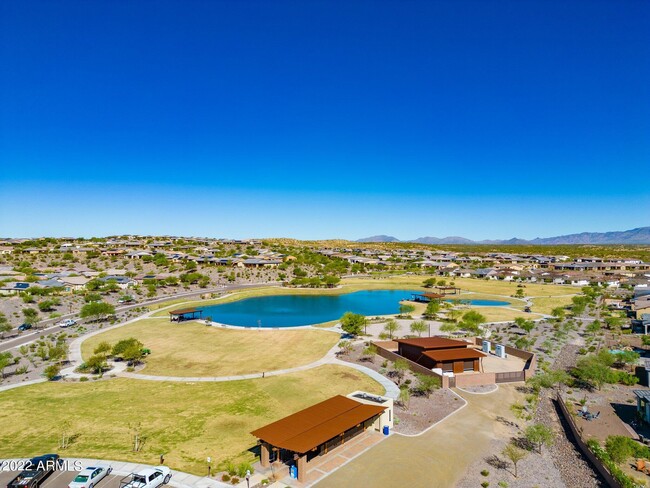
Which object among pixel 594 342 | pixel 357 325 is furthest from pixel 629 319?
pixel 357 325

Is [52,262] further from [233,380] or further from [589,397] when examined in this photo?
[589,397]

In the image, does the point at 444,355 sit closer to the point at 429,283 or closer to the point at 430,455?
the point at 430,455

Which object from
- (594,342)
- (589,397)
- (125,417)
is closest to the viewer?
(125,417)

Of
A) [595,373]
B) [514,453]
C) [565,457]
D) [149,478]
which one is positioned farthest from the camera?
[595,373]

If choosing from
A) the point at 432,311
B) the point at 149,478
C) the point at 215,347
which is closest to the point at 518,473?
the point at 149,478

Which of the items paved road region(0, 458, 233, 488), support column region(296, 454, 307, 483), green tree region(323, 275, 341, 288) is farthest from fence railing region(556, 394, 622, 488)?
green tree region(323, 275, 341, 288)

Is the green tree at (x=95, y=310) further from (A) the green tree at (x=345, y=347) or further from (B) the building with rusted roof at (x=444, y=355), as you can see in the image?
(B) the building with rusted roof at (x=444, y=355)
